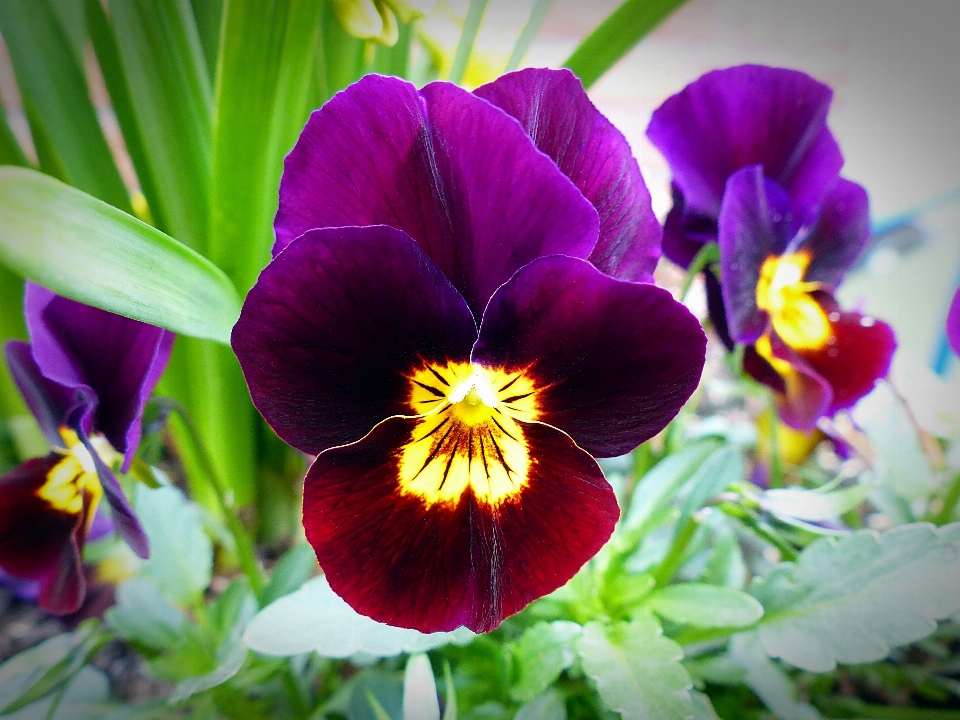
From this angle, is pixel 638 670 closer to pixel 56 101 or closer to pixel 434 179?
pixel 434 179

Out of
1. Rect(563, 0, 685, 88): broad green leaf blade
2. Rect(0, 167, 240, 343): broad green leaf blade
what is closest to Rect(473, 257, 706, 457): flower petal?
Rect(0, 167, 240, 343): broad green leaf blade

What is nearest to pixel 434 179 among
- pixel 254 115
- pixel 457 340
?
pixel 457 340

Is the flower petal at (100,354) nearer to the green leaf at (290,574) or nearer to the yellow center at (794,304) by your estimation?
the green leaf at (290,574)

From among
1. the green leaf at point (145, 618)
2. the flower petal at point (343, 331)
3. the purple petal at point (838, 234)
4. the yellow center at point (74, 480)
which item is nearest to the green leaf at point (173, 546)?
the green leaf at point (145, 618)

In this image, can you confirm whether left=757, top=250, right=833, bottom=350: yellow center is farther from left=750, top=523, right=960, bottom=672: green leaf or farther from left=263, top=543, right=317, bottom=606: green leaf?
left=263, top=543, right=317, bottom=606: green leaf

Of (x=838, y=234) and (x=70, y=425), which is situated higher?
(x=838, y=234)

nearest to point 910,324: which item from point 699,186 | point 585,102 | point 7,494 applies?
point 699,186

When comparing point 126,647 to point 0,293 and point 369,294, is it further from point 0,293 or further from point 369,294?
point 369,294
